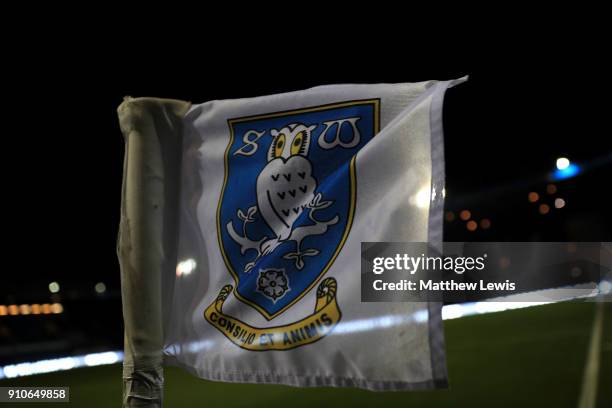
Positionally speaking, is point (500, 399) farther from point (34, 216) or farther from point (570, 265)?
point (34, 216)

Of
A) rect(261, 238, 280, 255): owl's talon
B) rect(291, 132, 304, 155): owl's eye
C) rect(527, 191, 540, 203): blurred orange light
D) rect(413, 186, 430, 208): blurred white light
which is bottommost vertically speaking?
rect(261, 238, 280, 255): owl's talon

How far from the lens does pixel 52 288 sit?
557 inches

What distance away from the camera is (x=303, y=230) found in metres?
1.63

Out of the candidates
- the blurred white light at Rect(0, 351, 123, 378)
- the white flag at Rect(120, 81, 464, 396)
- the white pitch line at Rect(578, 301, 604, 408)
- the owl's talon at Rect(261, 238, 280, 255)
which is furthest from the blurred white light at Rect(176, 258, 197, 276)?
the blurred white light at Rect(0, 351, 123, 378)

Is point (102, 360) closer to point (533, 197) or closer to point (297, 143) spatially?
point (297, 143)

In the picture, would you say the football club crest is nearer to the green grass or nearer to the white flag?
the white flag

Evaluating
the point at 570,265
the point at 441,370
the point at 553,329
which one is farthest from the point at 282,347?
the point at 570,265

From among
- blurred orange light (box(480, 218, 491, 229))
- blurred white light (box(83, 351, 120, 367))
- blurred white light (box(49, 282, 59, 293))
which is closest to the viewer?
blurred white light (box(83, 351, 120, 367))

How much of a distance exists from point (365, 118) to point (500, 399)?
148 cm

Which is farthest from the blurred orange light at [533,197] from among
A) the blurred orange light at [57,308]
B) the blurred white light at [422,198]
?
the blurred white light at [422,198]

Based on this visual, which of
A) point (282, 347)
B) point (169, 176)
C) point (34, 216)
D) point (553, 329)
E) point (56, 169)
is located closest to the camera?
point (282, 347)

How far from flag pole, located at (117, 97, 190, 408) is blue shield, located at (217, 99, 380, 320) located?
0.19 metres

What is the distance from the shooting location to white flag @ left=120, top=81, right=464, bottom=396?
4.75 ft

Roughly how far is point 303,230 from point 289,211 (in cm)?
9
